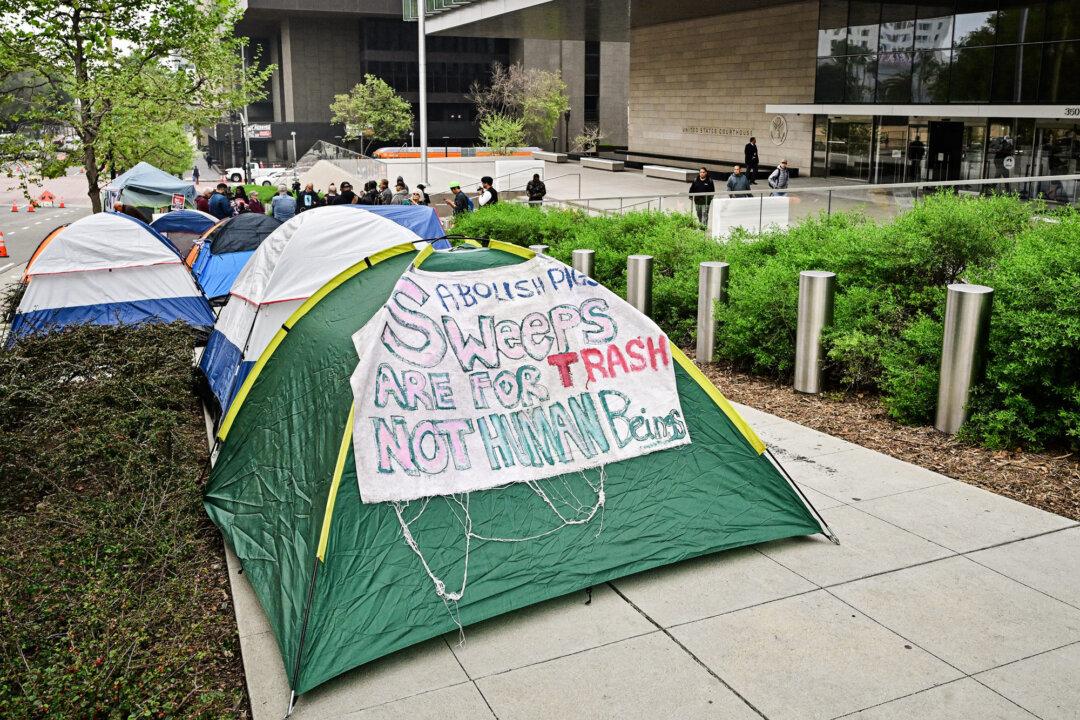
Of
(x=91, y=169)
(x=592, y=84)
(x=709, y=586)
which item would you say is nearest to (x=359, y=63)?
(x=592, y=84)

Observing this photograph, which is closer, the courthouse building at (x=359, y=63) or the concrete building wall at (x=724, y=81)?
the concrete building wall at (x=724, y=81)

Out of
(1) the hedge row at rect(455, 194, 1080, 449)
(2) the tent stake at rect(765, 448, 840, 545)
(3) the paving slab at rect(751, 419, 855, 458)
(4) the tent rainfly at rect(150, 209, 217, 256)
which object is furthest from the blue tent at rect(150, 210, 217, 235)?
(2) the tent stake at rect(765, 448, 840, 545)

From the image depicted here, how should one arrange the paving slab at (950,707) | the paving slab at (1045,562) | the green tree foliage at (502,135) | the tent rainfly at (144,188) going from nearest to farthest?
the paving slab at (950,707), the paving slab at (1045,562), the tent rainfly at (144,188), the green tree foliage at (502,135)

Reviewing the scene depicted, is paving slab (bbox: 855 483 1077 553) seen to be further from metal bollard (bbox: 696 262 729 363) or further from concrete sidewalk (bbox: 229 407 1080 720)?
metal bollard (bbox: 696 262 729 363)

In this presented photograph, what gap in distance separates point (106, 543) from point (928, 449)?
564 centimetres

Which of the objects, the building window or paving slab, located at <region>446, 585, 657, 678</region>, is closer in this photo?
paving slab, located at <region>446, 585, 657, 678</region>

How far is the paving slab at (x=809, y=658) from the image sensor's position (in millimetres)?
4211

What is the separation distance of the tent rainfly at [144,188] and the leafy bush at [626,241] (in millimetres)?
15114

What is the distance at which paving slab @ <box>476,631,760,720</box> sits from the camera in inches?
163

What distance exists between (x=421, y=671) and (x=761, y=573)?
6.63 ft

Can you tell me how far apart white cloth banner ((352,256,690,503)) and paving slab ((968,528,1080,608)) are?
191cm

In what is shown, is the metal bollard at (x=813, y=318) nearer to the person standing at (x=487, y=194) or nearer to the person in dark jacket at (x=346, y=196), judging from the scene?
the person standing at (x=487, y=194)

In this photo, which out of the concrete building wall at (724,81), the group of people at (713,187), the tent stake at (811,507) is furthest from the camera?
the concrete building wall at (724,81)

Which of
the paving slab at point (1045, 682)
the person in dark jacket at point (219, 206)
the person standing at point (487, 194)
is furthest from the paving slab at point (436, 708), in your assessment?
the person in dark jacket at point (219, 206)
